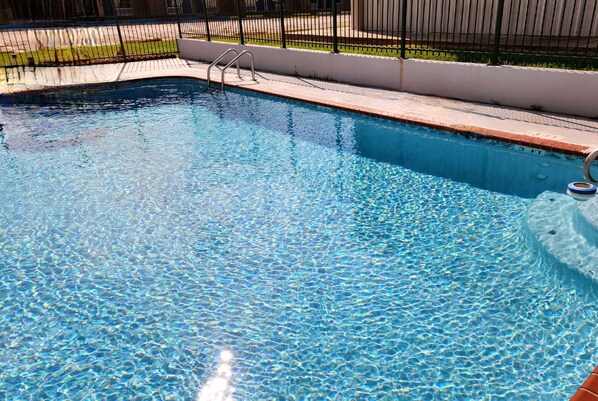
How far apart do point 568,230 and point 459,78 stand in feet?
17.0

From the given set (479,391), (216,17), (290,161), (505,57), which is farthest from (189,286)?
(216,17)

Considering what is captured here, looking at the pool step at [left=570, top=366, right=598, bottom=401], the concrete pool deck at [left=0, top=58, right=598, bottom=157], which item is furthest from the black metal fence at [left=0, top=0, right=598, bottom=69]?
the pool step at [left=570, top=366, right=598, bottom=401]

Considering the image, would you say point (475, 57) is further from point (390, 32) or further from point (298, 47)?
point (390, 32)

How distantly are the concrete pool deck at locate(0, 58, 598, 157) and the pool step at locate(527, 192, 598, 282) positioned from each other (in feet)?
4.26

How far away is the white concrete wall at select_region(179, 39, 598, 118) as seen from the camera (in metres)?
8.00

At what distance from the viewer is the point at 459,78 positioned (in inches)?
374

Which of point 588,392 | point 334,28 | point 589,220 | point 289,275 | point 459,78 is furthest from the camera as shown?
point 334,28

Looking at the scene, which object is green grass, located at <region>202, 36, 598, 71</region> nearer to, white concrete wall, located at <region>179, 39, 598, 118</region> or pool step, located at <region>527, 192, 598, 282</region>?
white concrete wall, located at <region>179, 39, 598, 118</region>

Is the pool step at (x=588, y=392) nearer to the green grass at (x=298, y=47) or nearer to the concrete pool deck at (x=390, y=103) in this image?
the concrete pool deck at (x=390, y=103)

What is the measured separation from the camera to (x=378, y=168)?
7344 mm

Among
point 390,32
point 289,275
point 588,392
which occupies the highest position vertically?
point 390,32

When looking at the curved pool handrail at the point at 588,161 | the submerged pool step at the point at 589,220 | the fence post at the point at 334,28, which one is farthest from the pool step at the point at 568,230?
the fence post at the point at 334,28

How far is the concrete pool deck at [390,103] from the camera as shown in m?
7.19

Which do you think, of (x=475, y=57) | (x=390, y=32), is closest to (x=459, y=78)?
(x=475, y=57)
